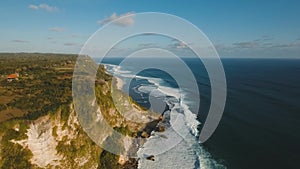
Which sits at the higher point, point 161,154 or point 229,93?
point 229,93

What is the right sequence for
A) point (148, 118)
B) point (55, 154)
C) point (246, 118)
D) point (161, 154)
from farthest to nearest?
1. point (246, 118)
2. point (148, 118)
3. point (161, 154)
4. point (55, 154)

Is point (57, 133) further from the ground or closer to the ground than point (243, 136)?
further from the ground

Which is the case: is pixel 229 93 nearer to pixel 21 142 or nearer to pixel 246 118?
pixel 246 118

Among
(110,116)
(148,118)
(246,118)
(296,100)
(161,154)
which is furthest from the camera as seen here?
(296,100)

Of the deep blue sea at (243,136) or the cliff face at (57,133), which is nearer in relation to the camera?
the cliff face at (57,133)

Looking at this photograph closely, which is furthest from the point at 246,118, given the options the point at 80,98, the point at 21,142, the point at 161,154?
the point at 21,142

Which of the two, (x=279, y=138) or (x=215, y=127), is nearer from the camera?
(x=279, y=138)

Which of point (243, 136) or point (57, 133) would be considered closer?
point (57, 133)

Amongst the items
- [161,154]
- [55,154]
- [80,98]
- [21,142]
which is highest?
[80,98]
